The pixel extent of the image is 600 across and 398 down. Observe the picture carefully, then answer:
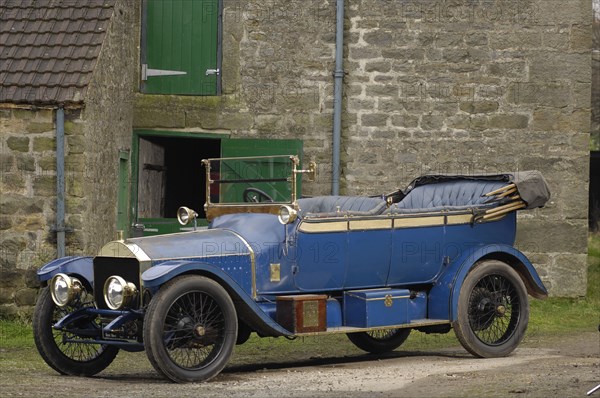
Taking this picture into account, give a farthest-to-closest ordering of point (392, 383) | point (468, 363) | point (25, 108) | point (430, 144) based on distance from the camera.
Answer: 1. point (430, 144)
2. point (25, 108)
3. point (468, 363)
4. point (392, 383)

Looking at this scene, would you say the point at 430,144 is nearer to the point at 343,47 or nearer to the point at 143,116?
the point at 343,47

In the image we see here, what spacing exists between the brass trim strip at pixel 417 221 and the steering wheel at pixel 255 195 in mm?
1110

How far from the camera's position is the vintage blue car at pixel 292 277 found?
8.94 metres

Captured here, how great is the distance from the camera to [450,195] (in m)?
11.3

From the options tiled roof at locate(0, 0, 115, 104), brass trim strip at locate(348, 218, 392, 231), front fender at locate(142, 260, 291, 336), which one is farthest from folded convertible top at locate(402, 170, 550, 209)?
tiled roof at locate(0, 0, 115, 104)

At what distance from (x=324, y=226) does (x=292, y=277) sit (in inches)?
19.5

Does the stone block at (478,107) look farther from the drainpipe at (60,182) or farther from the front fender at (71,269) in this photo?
the front fender at (71,269)

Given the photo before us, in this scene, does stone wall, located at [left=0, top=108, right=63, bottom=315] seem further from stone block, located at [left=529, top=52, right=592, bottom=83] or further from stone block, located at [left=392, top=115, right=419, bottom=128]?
stone block, located at [left=529, top=52, right=592, bottom=83]

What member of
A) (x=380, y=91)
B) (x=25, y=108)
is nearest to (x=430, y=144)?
(x=380, y=91)

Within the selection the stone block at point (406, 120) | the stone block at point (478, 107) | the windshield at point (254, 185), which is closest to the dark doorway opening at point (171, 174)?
the stone block at point (406, 120)

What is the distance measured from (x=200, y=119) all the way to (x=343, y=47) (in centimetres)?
211

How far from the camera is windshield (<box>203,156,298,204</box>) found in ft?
33.4

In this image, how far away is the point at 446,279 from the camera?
10.5m

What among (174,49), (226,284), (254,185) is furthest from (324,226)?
(174,49)
